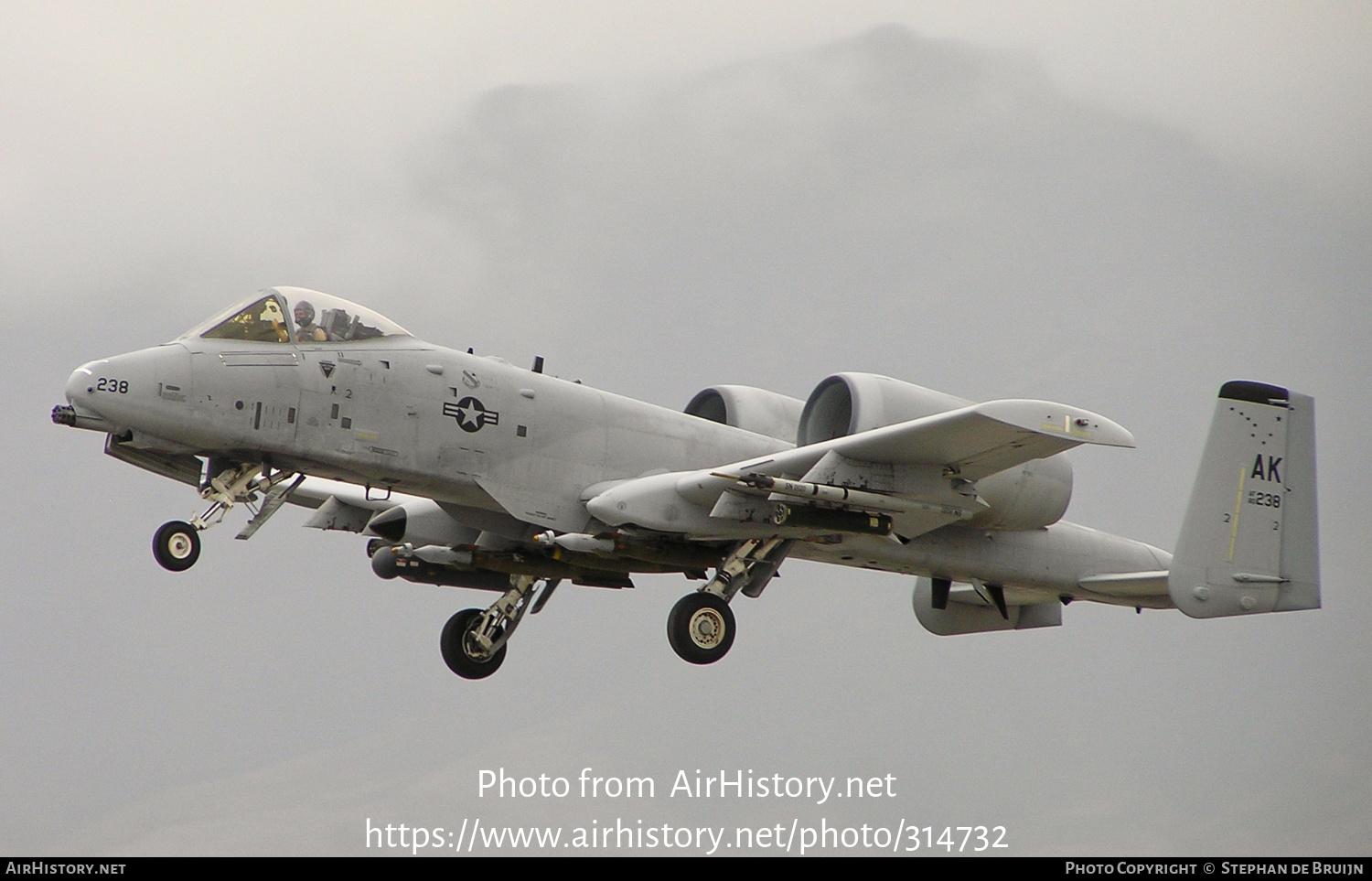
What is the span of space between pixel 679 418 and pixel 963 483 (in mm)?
3025

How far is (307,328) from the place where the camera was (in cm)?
1399

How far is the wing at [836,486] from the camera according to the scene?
13.8 metres

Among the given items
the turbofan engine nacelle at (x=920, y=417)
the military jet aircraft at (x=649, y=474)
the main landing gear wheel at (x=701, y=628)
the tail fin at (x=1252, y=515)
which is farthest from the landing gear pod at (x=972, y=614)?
the main landing gear wheel at (x=701, y=628)

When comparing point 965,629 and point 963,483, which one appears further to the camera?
point 965,629

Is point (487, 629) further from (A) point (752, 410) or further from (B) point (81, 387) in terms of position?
(B) point (81, 387)

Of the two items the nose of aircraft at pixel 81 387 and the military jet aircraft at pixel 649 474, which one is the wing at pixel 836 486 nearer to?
the military jet aircraft at pixel 649 474

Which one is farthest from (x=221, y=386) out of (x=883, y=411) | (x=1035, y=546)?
(x=1035, y=546)

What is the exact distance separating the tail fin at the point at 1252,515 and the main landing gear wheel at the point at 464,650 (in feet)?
24.6

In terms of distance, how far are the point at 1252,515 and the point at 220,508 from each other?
410 inches

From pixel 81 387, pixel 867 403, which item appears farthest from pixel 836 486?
pixel 81 387

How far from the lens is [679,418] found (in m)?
15.8

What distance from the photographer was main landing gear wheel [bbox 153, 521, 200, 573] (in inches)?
509
